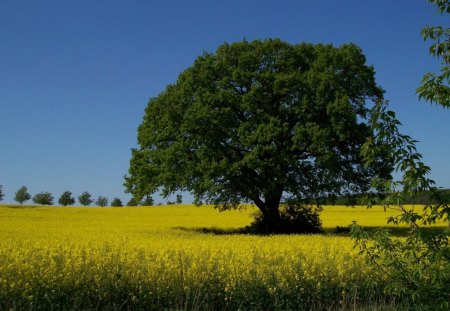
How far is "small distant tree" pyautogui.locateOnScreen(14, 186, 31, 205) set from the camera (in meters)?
114

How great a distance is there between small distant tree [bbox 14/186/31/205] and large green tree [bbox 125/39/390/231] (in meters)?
94.8

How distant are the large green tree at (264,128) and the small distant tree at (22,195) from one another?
94835 mm

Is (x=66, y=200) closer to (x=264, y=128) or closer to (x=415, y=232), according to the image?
(x=264, y=128)

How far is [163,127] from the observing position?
30.3 metres

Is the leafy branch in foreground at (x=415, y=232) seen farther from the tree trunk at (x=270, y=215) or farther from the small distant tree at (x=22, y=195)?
the small distant tree at (x=22, y=195)

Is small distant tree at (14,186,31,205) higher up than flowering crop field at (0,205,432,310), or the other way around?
small distant tree at (14,186,31,205)

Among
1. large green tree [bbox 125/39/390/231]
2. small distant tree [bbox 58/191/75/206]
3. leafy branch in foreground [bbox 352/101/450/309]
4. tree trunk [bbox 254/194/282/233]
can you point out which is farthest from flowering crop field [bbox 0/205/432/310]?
small distant tree [bbox 58/191/75/206]

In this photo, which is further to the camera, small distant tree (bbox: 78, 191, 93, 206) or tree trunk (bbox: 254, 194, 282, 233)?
small distant tree (bbox: 78, 191, 93, 206)

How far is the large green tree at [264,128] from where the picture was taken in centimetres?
2644

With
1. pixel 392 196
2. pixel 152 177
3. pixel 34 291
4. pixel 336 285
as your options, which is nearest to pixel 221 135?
pixel 152 177

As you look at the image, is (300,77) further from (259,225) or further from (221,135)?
(259,225)

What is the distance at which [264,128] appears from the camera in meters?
26.1

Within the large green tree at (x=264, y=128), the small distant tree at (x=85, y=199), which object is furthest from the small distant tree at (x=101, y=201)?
the large green tree at (x=264, y=128)

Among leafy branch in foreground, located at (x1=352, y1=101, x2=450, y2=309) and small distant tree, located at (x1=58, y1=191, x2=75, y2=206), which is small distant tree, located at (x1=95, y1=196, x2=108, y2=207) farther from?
leafy branch in foreground, located at (x1=352, y1=101, x2=450, y2=309)
